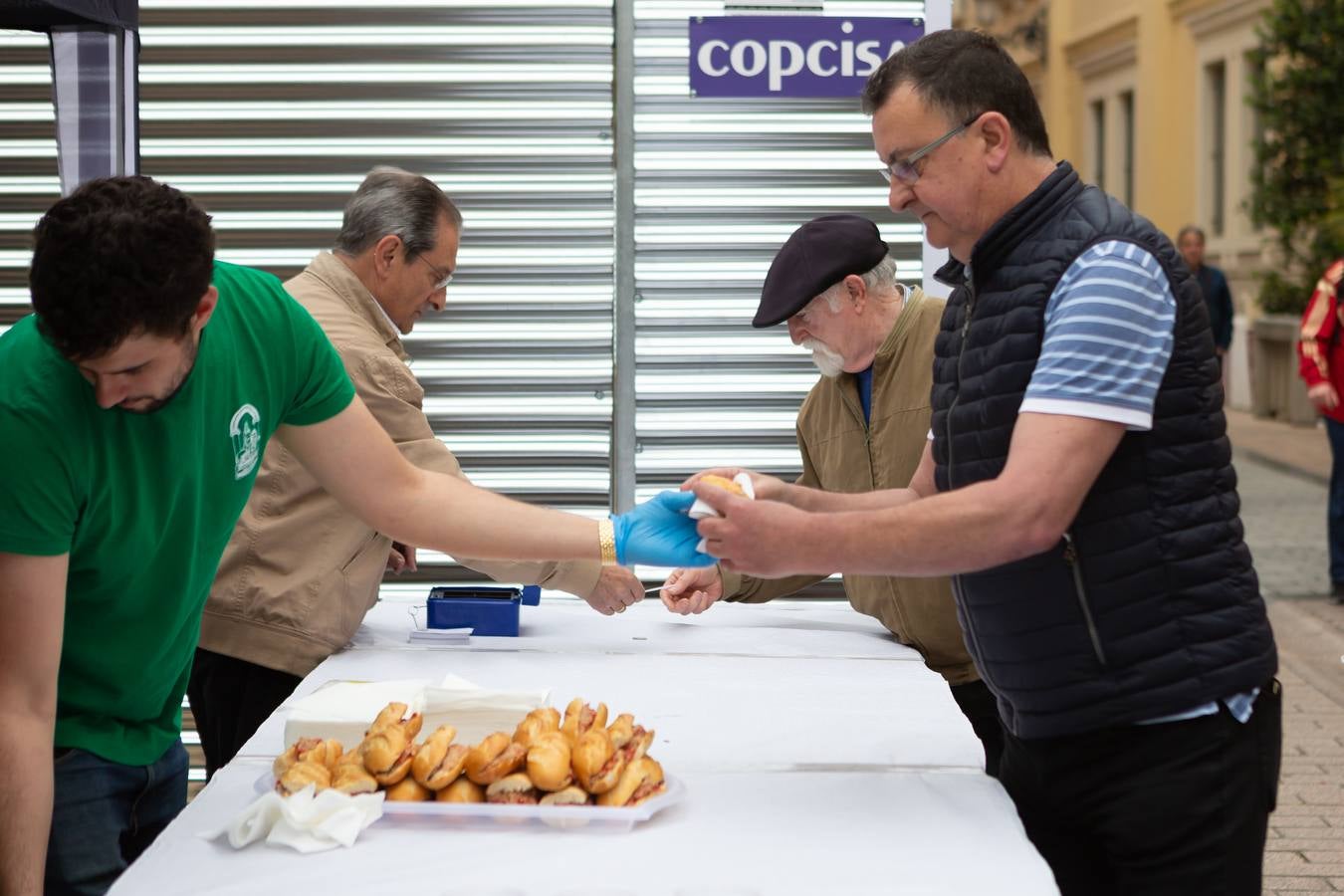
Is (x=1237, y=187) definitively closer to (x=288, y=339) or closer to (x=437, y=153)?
(x=437, y=153)

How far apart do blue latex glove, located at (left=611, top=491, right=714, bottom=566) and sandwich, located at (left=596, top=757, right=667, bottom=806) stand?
409 mm

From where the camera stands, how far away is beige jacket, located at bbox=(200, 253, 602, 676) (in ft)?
11.4

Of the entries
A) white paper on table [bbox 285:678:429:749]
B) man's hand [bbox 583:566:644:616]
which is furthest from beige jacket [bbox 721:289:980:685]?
white paper on table [bbox 285:678:429:749]

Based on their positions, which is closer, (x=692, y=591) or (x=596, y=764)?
(x=596, y=764)

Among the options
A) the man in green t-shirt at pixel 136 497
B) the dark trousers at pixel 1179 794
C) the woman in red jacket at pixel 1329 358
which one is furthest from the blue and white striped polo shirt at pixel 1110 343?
the woman in red jacket at pixel 1329 358

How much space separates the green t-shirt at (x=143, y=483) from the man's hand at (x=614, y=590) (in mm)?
1179

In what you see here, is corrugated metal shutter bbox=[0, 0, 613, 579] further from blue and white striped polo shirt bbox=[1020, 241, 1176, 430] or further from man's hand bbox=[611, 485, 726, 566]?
blue and white striped polo shirt bbox=[1020, 241, 1176, 430]

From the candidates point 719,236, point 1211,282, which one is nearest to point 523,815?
point 719,236

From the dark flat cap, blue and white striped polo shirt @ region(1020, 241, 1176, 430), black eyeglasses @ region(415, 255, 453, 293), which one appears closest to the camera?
blue and white striped polo shirt @ region(1020, 241, 1176, 430)

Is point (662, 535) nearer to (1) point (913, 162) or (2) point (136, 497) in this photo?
(1) point (913, 162)

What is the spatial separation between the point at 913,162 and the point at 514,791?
3.64ft

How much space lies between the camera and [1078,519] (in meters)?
2.33

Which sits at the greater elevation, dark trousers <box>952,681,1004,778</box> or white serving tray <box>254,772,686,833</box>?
white serving tray <box>254,772,686,833</box>

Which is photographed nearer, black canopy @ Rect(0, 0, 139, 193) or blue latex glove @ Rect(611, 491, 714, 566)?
blue latex glove @ Rect(611, 491, 714, 566)
